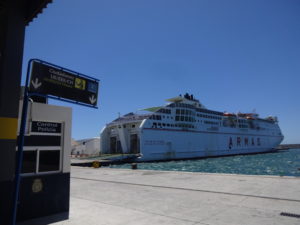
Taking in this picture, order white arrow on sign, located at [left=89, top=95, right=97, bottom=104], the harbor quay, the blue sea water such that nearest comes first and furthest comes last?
1. the harbor quay
2. white arrow on sign, located at [left=89, top=95, right=97, bottom=104]
3. the blue sea water

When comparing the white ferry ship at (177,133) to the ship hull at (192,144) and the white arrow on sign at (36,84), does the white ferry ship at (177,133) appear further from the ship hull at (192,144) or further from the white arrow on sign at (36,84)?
the white arrow on sign at (36,84)

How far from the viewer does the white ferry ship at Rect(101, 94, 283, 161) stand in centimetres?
4309

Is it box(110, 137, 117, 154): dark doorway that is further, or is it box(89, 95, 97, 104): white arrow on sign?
box(110, 137, 117, 154): dark doorway

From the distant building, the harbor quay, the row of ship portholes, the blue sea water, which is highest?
the row of ship portholes

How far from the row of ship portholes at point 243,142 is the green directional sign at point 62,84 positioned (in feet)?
205

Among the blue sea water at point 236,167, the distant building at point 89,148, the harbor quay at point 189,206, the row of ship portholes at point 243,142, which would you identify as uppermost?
the row of ship portholes at point 243,142

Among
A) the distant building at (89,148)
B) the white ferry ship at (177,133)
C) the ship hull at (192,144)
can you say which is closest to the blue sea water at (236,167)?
the ship hull at (192,144)

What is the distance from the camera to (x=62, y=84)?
5242 mm

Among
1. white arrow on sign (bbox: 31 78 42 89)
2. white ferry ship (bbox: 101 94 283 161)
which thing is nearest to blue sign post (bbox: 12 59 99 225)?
white arrow on sign (bbox: 31 78 42 89)

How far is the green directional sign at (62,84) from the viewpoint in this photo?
4797mm

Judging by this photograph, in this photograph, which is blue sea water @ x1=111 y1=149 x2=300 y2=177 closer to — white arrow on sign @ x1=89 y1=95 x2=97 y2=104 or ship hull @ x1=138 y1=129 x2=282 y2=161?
ship hull @ x1=138 y1=129 x2=282 y2=161

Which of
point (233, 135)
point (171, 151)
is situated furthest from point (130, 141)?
point (233, 135)

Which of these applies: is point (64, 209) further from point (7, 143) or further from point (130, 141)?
point (130, 141)

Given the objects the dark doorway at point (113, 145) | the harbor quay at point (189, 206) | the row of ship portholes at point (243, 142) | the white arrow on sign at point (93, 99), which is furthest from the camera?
the row of ship portholes at point (243, 142)
